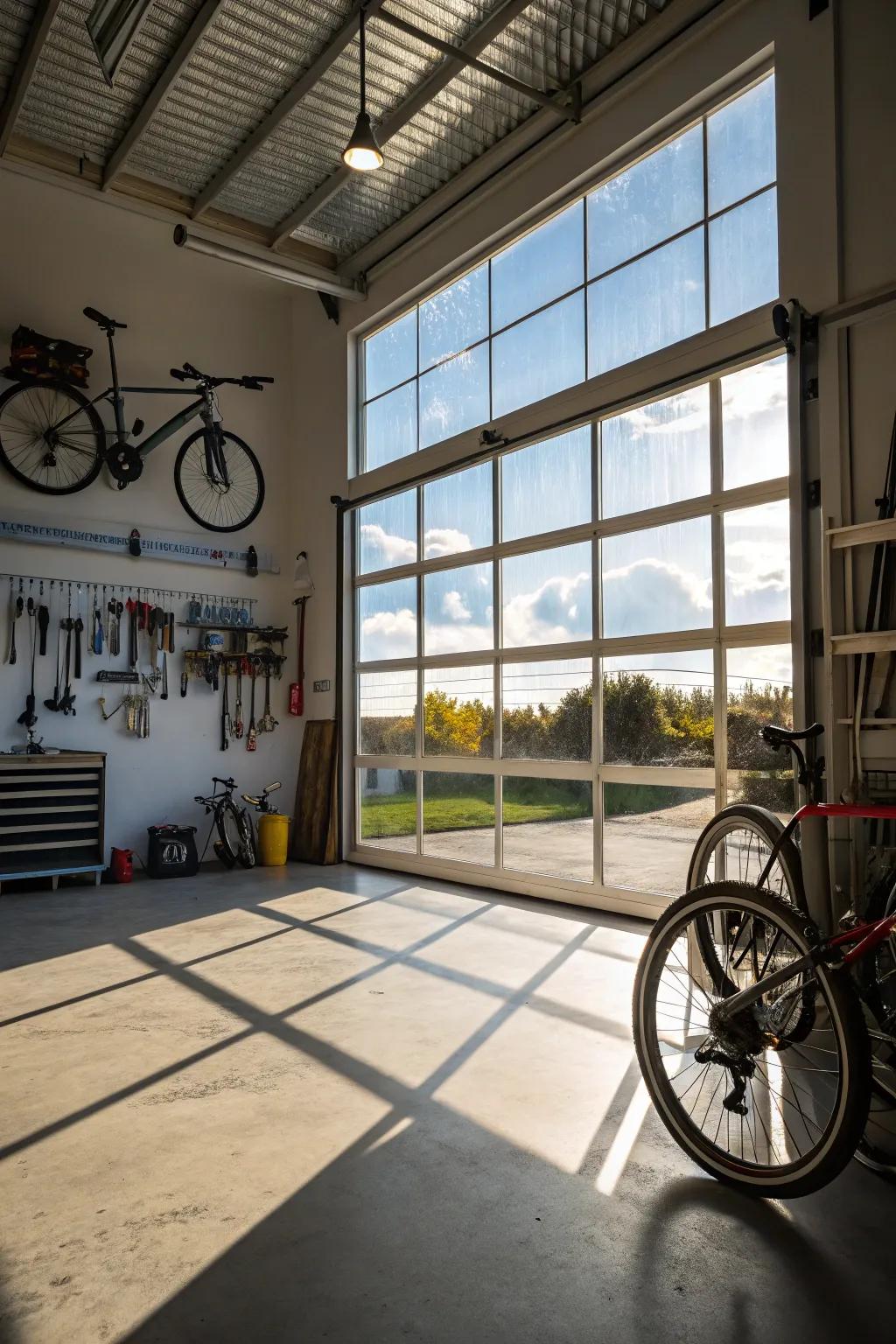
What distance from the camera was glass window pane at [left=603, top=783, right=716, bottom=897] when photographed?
191 inches

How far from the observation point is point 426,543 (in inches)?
272

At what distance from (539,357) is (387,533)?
80.4 inches

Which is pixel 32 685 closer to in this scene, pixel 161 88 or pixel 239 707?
pixel 239 707

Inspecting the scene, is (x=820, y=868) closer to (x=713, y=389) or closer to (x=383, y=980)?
(x=383, y=980)

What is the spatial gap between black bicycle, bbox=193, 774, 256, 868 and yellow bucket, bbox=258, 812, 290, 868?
0.09 m

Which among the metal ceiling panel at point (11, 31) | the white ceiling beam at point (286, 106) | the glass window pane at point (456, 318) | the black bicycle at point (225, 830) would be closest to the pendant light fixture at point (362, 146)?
the white ceiling beam at point (286, 106)

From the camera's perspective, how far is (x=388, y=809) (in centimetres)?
718

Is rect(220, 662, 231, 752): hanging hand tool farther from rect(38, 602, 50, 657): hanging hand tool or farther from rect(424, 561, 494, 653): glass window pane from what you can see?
rect(424, 561, 494, 653): glass window pane

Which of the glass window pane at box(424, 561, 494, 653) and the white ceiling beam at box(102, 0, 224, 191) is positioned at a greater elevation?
the white ceiling beam at box(102, 0, 224, 191)

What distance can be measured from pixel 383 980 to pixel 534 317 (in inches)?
172

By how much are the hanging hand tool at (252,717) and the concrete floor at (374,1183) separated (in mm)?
3710

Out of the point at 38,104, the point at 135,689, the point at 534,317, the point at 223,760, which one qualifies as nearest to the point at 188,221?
the point at 38,104

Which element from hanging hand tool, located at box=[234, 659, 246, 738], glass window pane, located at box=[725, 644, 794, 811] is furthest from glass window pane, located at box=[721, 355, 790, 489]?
hanging hand tool, located at box=[234, 659, 246, 738]

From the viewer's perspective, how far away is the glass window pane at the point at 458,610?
20.8ft
